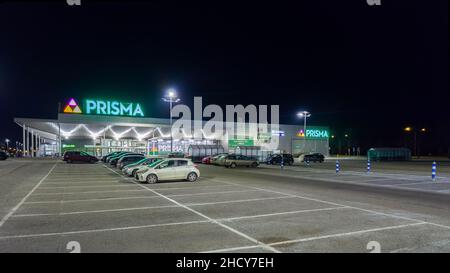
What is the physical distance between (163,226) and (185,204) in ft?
11.1

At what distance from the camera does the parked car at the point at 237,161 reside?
34500 millimetres

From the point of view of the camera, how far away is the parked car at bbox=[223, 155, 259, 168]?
113 ft

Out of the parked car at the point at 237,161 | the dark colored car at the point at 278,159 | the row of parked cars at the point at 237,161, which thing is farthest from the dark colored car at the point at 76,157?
the dark colored car at the point at 278,159

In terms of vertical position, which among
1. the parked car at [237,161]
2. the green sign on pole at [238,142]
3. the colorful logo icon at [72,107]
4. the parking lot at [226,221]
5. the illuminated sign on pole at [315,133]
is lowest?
the parking lot at [226,221]

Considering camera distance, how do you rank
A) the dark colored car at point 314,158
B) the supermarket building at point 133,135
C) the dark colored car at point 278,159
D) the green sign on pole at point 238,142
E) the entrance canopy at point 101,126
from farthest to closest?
1. the green sign on pole at point 238,142
2. the entrance canopy at point 101,126
3. the supermarket building at point 133,135
4. the dark colored car at point 314,158
5. the dark colored car at point 278,159

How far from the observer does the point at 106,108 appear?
55.3m

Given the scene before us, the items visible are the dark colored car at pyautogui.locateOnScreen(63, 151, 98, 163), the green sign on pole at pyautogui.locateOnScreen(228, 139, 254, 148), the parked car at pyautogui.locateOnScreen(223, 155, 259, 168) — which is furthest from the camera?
the green sign on pole at pyautogui.locateOnScreen(228, 139, 254, 148)

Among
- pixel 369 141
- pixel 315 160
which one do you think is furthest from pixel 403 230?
pixel 369 141

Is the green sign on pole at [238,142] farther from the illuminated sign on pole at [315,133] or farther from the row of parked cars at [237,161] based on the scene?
the row of parked cars at [237,161]

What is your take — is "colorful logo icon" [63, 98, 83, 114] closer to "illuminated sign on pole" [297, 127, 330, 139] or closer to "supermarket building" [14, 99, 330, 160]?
"supermarket building" [14, 99, 330, 160]

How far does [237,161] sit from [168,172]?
16.1 meters

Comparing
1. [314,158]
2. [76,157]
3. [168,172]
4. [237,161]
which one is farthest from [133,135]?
[168,172]

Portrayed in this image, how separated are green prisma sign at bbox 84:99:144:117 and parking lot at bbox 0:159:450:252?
41466mm

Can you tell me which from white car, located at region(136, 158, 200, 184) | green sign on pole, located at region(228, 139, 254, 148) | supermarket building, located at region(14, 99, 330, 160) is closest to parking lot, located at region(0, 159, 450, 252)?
white car, located at region(136, 158, 200, 184)
